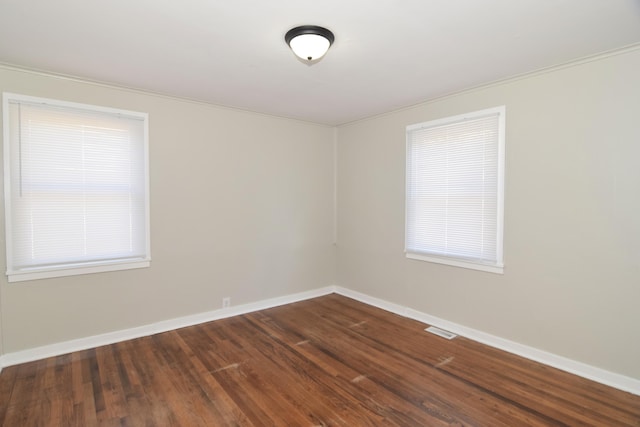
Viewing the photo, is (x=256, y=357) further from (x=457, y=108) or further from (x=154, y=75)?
(x=457, y=108)

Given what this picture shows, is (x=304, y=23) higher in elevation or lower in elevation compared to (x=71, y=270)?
higher

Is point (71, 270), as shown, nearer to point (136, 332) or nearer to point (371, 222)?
point (136, 332)

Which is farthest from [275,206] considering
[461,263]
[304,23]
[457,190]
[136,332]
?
[304,23]

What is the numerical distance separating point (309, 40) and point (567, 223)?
258 cm

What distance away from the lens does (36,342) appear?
9.64ft

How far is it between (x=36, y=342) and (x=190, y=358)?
1.39m

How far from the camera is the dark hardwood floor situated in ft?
7.16

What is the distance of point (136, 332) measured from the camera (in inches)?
134

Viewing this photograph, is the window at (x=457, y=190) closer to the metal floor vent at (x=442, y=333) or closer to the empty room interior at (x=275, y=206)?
the empty room interior at (x=275, y=206)

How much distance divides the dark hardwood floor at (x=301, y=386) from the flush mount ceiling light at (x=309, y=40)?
248 cm

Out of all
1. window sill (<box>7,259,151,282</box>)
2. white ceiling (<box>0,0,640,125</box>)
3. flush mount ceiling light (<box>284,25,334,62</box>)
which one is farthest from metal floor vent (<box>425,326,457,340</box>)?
window sill (<box>7,259,151,282</box>)

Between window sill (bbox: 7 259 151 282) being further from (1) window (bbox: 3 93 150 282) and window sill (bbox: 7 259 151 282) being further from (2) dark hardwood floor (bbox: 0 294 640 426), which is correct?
(2) dark hardwood floor (bbox: 0 294 640 426)

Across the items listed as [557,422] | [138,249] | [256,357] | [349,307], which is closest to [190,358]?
[256,357]

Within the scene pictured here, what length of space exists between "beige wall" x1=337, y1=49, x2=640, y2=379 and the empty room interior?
16mm
